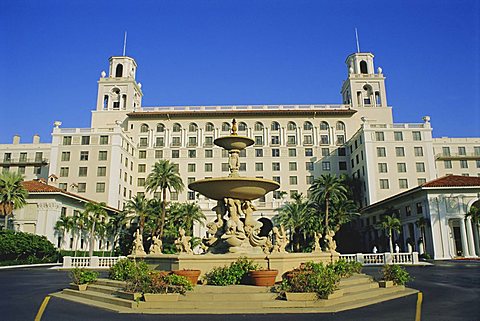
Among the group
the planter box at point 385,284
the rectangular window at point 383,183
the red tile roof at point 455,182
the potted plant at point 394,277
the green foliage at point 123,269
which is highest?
the rectangular window at point 383,183

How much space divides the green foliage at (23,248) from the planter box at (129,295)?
3415 centimetres

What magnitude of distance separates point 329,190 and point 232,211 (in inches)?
1500

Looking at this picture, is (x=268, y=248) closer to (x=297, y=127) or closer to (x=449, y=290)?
(x=449, y=290)

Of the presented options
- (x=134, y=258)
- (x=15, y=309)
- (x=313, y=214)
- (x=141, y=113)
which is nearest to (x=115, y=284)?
(x=15, y=309)

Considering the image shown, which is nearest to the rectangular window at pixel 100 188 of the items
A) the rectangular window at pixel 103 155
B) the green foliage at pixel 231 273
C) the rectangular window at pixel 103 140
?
the rectangular window at pixel 103 155

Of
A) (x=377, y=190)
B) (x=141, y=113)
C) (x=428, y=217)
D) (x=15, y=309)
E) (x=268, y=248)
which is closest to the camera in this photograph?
(x=15, y=309)

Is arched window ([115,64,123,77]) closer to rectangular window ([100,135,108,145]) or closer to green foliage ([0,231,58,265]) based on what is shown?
rectangular window ([100,135,108,145])

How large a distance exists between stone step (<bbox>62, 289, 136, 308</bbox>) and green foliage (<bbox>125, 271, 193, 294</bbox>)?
1.57ft

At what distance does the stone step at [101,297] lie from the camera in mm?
12216

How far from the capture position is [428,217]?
4838 centimetres

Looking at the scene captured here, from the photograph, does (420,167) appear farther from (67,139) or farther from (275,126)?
(67,139)

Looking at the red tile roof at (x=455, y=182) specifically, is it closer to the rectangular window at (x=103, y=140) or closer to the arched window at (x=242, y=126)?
the arched window at (x=242, y=126)

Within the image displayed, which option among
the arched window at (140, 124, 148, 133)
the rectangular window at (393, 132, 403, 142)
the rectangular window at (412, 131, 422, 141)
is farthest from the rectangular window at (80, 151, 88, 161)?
the rectangular window at (412, 131, 422, 141)

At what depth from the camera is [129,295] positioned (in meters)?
12.7
